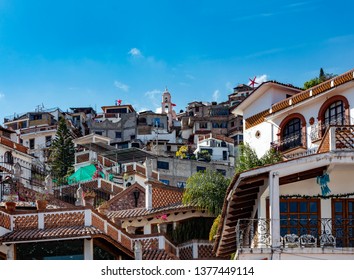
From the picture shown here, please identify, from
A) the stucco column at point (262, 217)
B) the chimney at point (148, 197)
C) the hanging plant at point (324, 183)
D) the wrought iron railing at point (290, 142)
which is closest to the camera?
the stucco column at point (262, 217)

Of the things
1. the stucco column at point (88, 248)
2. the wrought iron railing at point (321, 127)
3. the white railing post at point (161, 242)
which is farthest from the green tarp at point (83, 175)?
the stucco column at point (88, 248)

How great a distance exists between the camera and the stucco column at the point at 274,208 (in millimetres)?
13453

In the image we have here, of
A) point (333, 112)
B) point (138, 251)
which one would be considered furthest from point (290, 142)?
point (138, 251)

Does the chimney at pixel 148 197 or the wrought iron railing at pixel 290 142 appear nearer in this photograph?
A: the chimney at pixel 148 197

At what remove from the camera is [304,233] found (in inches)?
547

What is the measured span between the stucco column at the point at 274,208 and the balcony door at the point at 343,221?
3.25 ft

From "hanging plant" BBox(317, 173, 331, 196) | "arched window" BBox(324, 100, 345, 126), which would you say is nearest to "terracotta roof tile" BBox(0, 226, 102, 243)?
"hanging plant" BBox(317, 173, 331, 196)

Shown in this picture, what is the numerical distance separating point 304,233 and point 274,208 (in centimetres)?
75

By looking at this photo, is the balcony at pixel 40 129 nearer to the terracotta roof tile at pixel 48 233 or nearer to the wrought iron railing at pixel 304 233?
the terracotta roof tile at pixel 48 233

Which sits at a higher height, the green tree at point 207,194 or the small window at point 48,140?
the small window at point 48,140

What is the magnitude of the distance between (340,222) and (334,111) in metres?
8.44

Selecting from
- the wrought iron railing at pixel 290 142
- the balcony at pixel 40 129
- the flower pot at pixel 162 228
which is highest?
the balcony at pixel 40 129

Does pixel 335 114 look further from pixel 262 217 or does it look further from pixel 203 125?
pixel 203 125

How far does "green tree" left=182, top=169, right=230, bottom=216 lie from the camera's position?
64.7 feet
